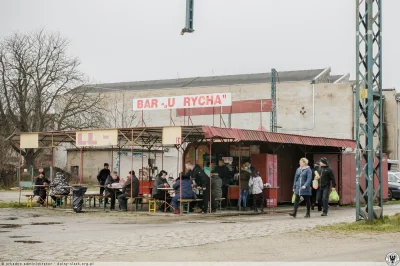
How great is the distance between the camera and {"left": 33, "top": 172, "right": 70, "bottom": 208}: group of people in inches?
944

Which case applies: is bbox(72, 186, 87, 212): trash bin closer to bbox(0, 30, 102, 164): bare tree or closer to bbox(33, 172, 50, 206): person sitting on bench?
bbox(33, 172, 50, 206): person sitting on bench

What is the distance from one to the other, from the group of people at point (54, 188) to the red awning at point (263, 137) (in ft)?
19.1

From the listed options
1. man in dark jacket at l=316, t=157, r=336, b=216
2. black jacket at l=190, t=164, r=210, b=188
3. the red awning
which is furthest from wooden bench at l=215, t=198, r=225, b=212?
man in dark jacket at l=316, t=157, r=336, b=216

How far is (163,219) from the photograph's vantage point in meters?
19.2

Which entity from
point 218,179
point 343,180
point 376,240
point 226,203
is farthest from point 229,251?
point 343,180

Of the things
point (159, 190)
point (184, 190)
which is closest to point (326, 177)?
point (184, 190)

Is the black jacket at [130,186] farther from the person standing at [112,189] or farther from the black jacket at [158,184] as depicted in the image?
the person standing at [112,189]

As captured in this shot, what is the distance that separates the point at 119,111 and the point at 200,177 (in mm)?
43078

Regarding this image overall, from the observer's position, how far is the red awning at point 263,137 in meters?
20.3

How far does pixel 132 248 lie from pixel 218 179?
36.2 ft

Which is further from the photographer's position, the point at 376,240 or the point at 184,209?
the point at 184,209

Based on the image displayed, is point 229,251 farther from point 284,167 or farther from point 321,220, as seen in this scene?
point 284,167

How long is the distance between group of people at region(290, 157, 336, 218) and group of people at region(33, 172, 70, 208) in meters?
8.65

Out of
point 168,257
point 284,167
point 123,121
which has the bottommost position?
point 168,257
